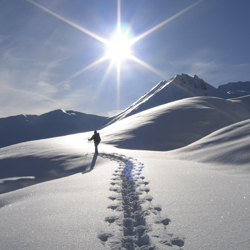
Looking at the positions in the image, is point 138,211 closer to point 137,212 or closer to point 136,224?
point 137,212

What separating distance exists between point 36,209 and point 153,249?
2322 mm

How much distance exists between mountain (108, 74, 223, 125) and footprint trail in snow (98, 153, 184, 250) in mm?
97242

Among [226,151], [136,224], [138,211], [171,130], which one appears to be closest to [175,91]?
[171,130]

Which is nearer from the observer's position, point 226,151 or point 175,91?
point 226,151

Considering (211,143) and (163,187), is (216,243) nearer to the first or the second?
(163,187)

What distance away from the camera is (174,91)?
148750mm

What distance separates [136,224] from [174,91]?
154 meters

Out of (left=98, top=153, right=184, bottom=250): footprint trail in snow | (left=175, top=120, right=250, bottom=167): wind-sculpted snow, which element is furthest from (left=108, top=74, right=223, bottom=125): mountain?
(left=98, top=153, right=184, bottom=250): footprint trail in snow

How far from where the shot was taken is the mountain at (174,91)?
12250cm

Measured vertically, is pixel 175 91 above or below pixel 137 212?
above

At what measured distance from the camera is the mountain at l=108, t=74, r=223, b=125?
12250cm

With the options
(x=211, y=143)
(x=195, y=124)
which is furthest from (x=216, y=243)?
(x=195, y=124)

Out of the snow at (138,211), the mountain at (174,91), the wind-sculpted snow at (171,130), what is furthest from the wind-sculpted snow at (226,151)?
the mountain at (174,91)

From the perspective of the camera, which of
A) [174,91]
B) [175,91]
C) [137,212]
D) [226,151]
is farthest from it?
[175,91]
